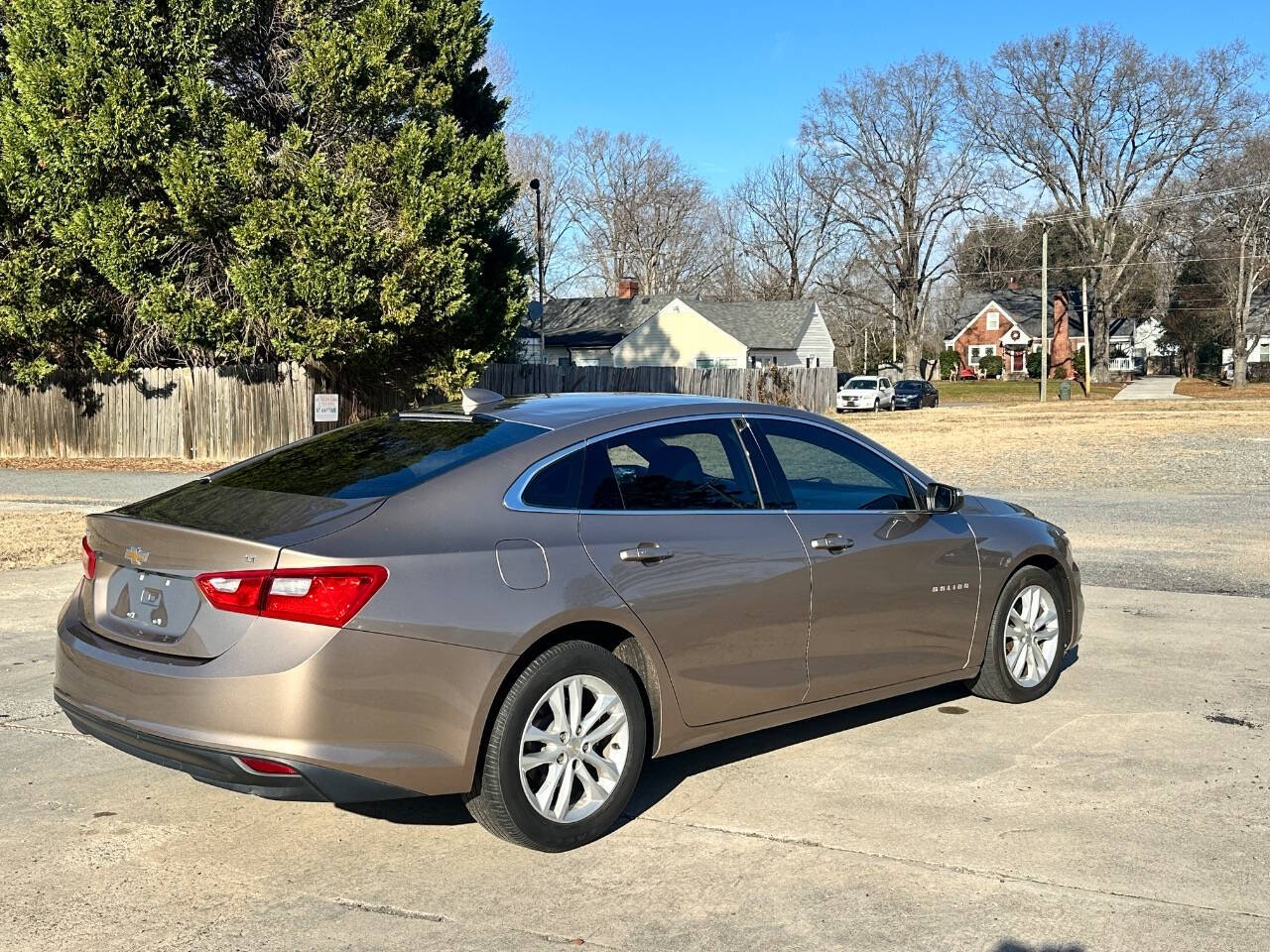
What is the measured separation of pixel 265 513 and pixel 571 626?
113cm

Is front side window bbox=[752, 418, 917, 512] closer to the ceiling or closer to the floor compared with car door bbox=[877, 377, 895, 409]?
closer to the floor

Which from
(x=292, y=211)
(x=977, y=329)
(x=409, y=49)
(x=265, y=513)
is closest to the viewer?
(x=265, y=513)

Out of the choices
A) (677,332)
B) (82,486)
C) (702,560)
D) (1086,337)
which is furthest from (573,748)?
(1086,337)

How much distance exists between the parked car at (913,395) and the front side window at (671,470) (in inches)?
2068

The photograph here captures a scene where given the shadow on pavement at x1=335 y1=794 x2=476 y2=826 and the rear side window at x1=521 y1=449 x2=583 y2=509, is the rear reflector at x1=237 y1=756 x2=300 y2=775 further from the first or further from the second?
the rear side window at x1=521 y1=449 x2=583 y2=509

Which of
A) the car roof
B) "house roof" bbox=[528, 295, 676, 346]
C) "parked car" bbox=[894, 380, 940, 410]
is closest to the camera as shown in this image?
the car roof

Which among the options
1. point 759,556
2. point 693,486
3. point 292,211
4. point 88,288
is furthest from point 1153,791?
point 88,288

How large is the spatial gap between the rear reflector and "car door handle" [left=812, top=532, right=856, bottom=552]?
7.70 feet

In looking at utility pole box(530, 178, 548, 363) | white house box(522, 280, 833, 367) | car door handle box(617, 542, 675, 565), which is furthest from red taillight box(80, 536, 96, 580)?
white house box(522, 280, 833, 367)

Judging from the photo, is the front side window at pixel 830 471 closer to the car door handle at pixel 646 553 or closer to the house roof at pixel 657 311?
the car door handle at pixel 646 553

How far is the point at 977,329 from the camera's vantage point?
103 m

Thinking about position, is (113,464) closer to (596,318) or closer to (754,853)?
(754,853)

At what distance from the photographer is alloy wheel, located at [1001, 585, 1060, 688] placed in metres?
6.28

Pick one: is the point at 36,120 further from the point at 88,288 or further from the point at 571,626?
the point at 571,626
